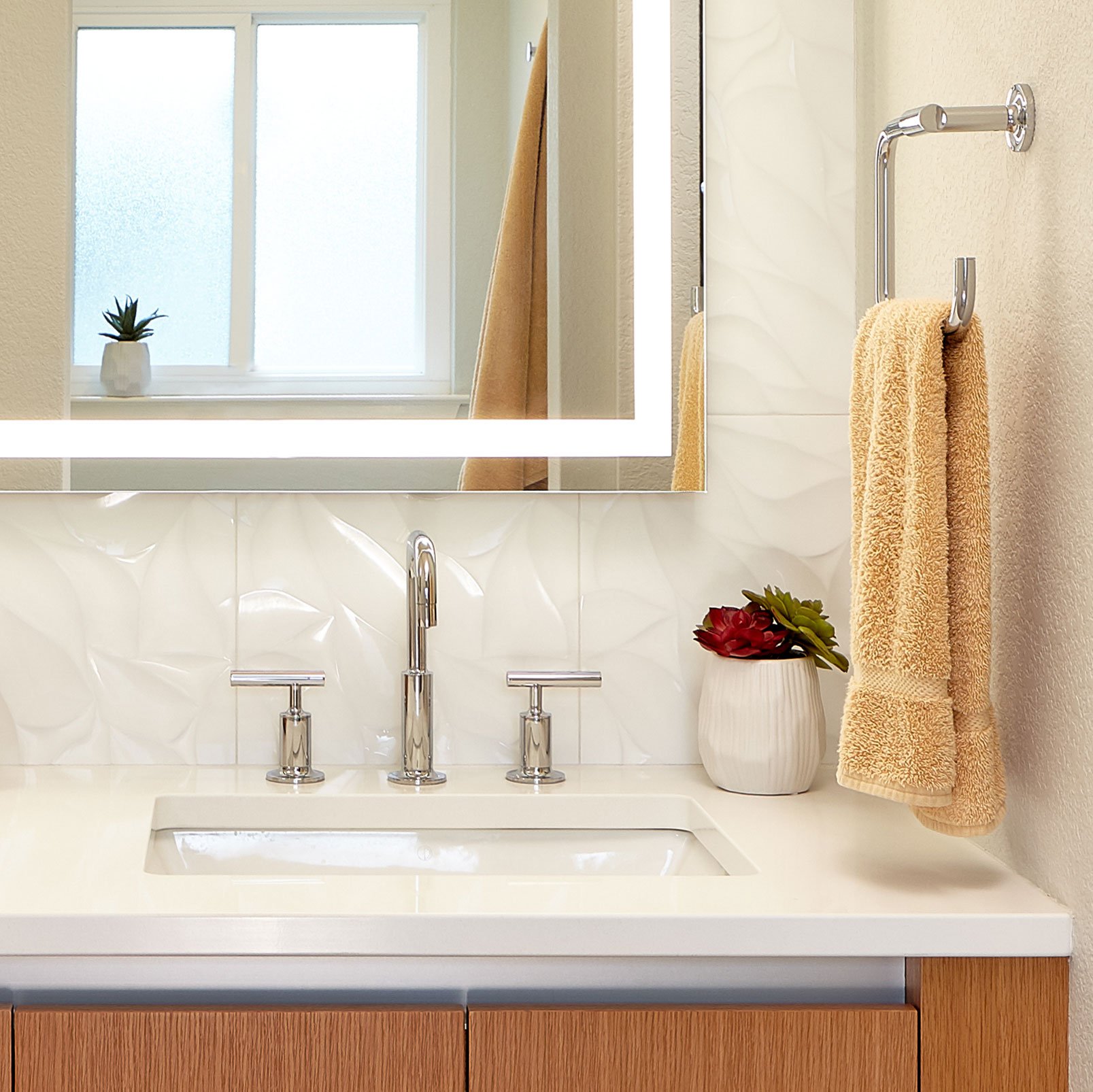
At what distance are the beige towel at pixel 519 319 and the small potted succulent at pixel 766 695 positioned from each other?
263mm

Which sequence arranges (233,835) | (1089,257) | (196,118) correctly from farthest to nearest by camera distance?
(196,118)
(233,835)
(1089,257)

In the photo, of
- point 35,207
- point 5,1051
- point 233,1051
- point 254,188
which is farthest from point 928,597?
point 35,207

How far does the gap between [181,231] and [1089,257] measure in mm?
873

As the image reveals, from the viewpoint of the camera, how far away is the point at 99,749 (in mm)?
1219

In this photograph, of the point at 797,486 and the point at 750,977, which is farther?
the point at 797,486

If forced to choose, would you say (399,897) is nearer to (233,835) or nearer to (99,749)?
(233,835)

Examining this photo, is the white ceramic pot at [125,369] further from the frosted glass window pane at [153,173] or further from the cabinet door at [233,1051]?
the cabinet door at [233,1051]

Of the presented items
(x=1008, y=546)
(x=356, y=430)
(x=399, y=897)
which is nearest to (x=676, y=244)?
(x=356, y=430)

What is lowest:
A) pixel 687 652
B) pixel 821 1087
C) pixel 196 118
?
pixel 821 1087

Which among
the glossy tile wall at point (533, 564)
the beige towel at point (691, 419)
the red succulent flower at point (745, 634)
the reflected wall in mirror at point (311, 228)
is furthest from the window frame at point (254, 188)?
the red succulent flower at point (745, 634)

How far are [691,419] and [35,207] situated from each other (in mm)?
724

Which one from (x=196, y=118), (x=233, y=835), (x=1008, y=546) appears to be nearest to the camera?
Answer: (x=1008, y=546)

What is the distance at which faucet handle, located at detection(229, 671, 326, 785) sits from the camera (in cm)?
114

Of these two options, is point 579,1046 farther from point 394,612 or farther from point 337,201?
point 337,201
